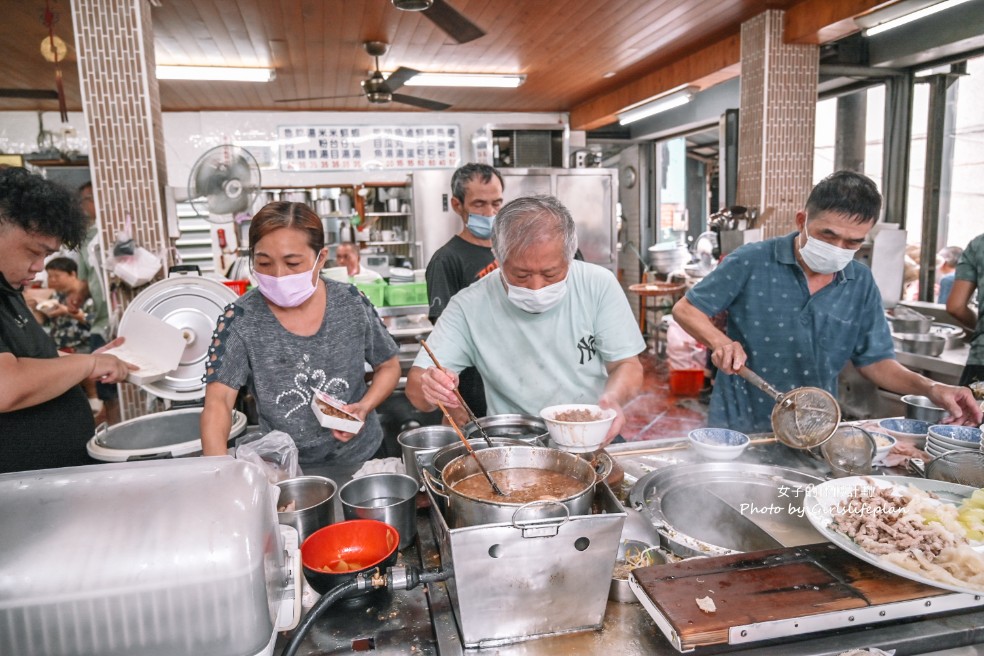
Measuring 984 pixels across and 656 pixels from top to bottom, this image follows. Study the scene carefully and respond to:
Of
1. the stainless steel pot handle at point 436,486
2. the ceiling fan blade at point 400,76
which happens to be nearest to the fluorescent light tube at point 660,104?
the ceiling fan blade at point 400,76

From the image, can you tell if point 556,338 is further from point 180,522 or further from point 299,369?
point 180,522

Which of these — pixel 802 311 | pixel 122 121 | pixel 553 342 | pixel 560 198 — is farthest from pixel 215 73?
pixel 802 311

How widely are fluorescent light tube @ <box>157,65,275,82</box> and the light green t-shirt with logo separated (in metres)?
6.32

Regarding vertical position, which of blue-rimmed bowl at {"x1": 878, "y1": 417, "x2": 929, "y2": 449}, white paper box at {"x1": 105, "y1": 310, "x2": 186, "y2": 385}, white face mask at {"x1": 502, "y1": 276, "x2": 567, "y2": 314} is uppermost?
white face mask at {"x1": 502, "y1": 276, "x2": 567, "y2": 314}

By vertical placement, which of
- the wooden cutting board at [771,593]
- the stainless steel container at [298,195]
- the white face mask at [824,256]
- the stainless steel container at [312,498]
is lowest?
the wooden cutting board at [771,593]

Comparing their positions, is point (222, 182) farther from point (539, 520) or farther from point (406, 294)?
point (539, 520)

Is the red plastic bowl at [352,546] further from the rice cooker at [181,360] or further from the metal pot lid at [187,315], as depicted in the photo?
the metal pot lid at [187,315]

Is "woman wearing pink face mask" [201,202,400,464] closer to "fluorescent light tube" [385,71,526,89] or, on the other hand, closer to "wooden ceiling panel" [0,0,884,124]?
"wooden ceiling panel" [0,0,884,124]

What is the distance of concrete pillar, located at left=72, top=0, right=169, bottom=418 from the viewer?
3.88 meters

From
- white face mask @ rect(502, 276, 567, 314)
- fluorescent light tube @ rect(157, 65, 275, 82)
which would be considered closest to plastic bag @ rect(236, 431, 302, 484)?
white face mask @ rect(502, 276, 567, 314)

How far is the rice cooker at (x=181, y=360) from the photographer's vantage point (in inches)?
106

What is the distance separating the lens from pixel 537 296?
207 cm

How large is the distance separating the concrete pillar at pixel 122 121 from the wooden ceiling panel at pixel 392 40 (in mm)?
1272

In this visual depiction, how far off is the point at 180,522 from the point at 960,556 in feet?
5.03
